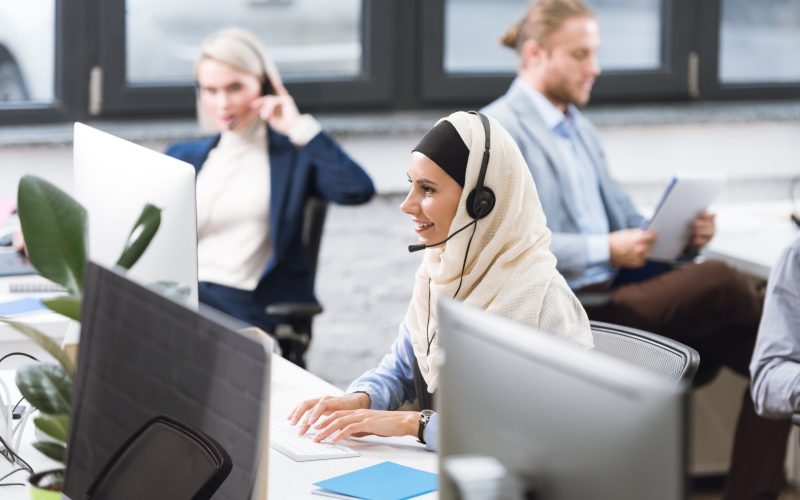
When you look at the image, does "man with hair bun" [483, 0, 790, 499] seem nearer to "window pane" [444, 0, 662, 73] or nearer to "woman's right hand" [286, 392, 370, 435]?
"window pane" [444, 0, 662, 73]

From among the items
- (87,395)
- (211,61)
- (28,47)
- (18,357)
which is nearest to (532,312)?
(87,395)

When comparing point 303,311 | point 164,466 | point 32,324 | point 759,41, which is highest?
point 759,41

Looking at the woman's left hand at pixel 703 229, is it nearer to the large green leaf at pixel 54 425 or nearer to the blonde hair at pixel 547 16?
the blonde hair at pixel 547 16

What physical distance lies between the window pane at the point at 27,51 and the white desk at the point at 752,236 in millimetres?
2118

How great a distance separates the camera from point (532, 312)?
2.15m

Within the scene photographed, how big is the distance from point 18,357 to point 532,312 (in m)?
1.04

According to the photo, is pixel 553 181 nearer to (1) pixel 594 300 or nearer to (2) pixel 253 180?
(1) pixel 594 300

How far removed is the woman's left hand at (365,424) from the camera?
6.77 feet

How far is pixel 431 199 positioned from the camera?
2248 mm

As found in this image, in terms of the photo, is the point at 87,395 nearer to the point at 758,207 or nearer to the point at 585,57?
the point at 585,57

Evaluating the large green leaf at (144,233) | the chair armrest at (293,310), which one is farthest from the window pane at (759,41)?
the large green leaf at (144,233)

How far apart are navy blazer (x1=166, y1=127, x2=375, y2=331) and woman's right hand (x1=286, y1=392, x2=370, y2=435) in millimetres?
1155

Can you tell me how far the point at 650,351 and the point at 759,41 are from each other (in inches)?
113

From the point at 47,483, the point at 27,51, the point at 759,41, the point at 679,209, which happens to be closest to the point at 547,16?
the point at 679,209
